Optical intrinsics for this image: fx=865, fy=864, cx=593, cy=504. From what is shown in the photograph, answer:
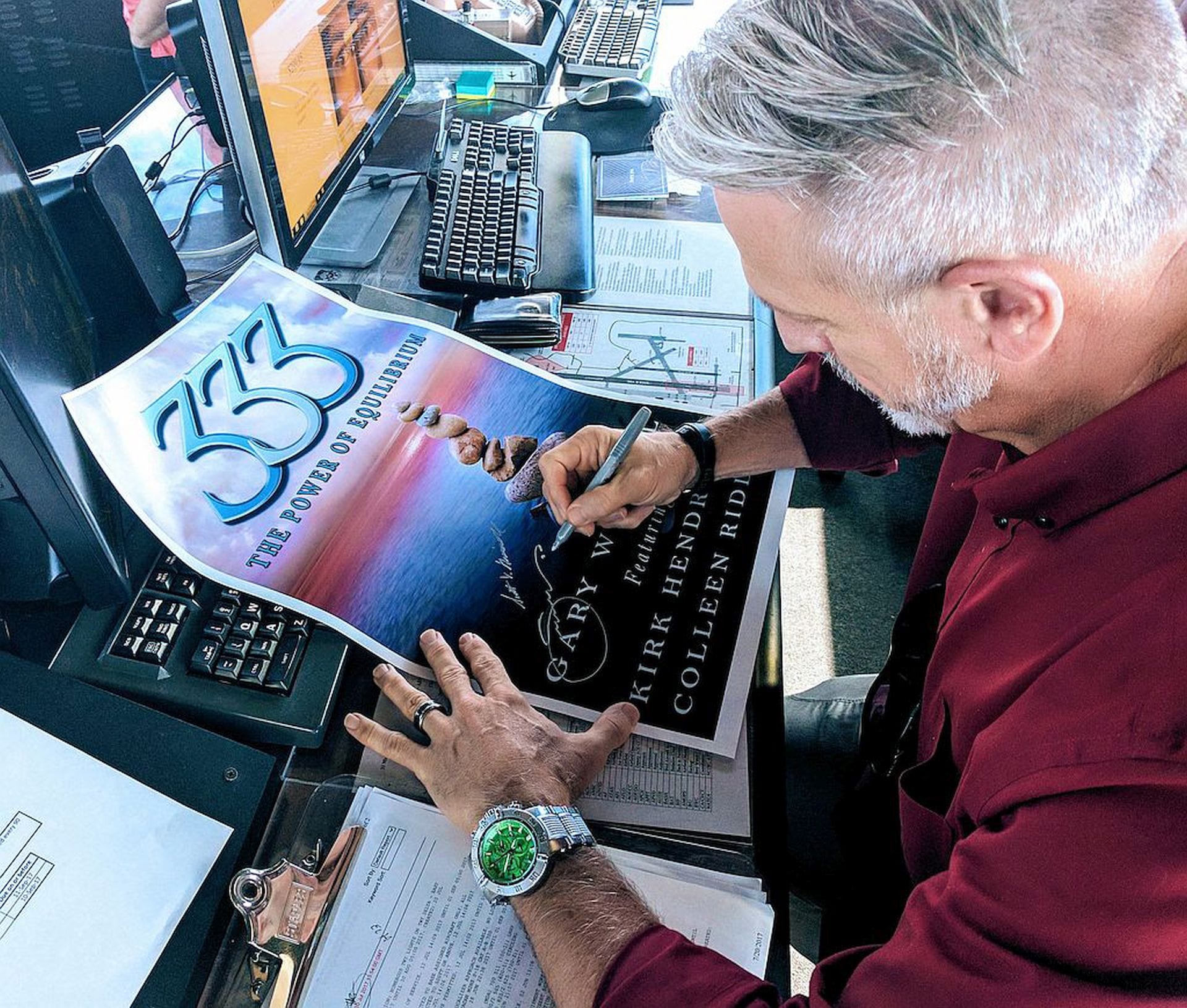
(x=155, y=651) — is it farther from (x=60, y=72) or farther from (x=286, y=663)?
(x=60, y=72)

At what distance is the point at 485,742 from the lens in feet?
2.11

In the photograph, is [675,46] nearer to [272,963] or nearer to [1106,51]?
[1106,51]

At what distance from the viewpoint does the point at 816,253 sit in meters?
0.55

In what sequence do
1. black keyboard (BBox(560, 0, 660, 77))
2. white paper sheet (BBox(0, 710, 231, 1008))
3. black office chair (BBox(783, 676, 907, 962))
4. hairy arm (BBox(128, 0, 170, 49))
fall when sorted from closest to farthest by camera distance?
white paper sheet (BBox(0, 710, 231, 1008)) → black office chair (BBox(783, 676, 907, 962)) → hairy arm (BBox(128, 0, 170, 49)) → black keyboard (BBox(560, 0, 660, 77))

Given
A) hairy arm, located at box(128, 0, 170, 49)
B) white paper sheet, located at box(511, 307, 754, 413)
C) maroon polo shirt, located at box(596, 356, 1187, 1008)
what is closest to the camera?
maroon polo shirt, located at box(596, 356, 1187, 1008)

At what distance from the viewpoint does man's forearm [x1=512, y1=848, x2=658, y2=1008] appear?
0.55 m

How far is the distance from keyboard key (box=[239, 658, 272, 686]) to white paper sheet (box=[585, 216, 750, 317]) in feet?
2.04

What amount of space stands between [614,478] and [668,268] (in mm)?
466

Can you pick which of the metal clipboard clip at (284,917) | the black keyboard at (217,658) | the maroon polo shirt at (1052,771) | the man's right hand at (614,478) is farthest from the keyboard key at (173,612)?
the maroon polo shirt at (1052,771)

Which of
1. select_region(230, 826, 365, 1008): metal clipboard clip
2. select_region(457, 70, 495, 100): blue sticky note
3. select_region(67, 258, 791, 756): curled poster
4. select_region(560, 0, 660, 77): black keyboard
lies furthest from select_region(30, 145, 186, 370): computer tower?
select_region(560, 0, 660, 77): black keyboard

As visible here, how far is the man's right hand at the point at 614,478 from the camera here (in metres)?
0.80

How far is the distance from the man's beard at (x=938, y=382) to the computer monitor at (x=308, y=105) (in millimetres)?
626
